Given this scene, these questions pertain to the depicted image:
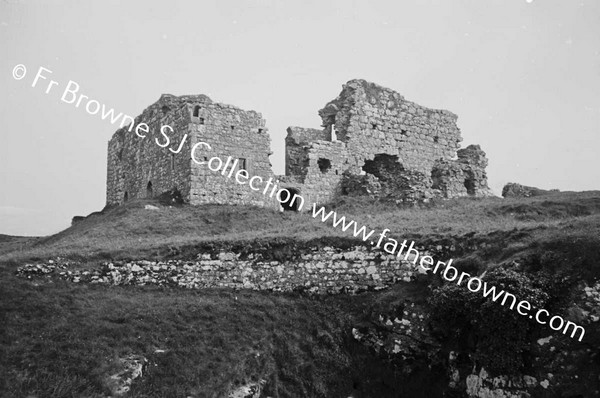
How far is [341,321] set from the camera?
14.8 m

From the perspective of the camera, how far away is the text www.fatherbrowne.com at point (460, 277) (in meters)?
11.9

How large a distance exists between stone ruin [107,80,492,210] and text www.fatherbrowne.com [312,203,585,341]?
751 cm

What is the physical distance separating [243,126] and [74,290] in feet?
43.2

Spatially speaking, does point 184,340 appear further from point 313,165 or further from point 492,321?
point 313,165

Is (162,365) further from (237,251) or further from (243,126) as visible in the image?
(243,126)

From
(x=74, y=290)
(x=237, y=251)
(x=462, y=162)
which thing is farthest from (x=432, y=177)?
(x=74, y=290)

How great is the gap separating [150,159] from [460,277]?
763 inches

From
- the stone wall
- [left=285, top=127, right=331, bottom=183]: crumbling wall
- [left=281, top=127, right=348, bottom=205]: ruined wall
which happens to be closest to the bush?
the stone wall

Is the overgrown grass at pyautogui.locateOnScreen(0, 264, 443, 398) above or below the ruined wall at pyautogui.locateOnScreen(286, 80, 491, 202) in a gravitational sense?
below

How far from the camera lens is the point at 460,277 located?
14.1 meters

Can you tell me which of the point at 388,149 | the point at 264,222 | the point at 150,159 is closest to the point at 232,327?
the point at 264,222

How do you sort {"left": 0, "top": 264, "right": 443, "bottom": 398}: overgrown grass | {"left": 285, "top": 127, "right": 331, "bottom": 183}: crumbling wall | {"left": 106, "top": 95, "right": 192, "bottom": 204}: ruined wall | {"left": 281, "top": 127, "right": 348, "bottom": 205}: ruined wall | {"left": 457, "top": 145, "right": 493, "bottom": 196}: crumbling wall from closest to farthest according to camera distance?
1. {"left": 0, "top": 264, "right": 443, "bottom": 398}: overgrown grass
2. {"left": 106, "top": 95, "right": 192, "bottom": 204}: ruined wall
3. {"left": 281, "top": 127, "right": 348, "bottom": 205}: ruined wall
4. {"left": 285, "top": 127, "right": 331, "bottom": 183}: crumbling wall
5. {"left": 457, "top": 145, "right": 493, "bottom": 196}: crumbling wall

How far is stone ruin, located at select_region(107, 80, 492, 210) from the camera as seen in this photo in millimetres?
25625

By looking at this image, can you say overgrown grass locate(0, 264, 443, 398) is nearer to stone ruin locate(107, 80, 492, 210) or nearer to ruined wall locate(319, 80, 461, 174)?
stone ruin locate(107, 80, 492, 210)
